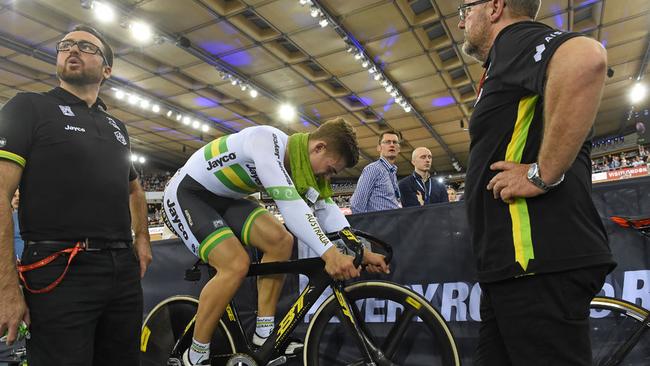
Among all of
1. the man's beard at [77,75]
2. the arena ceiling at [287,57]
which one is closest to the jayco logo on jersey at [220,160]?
the man's beard at [77,75]

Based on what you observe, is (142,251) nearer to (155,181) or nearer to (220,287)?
(220,287)

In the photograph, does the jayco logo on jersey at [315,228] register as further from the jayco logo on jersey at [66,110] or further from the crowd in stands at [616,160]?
the crowd in stands at [616,160]

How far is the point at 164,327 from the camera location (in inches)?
120

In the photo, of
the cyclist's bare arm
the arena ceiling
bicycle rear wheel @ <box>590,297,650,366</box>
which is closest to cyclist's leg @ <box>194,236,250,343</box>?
the cyclist's bare arm

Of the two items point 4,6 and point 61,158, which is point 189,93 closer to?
point 4,6

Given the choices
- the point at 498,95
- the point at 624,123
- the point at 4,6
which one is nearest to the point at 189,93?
the point at 4,6

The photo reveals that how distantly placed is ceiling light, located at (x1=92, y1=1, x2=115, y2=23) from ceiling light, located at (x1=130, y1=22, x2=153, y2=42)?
0.40 m

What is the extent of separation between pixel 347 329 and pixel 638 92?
13.3m

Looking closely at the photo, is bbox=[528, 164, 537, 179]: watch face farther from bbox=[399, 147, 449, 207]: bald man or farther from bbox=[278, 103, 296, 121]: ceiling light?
bbox=[278, 103, 296, 121]: ceiling light

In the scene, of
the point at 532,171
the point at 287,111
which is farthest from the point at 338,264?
the point at 287,111

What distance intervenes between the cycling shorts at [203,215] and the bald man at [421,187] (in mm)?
3098

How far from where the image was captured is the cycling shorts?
2.39 metres

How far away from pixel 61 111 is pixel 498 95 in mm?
1820

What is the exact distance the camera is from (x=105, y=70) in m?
2.17
